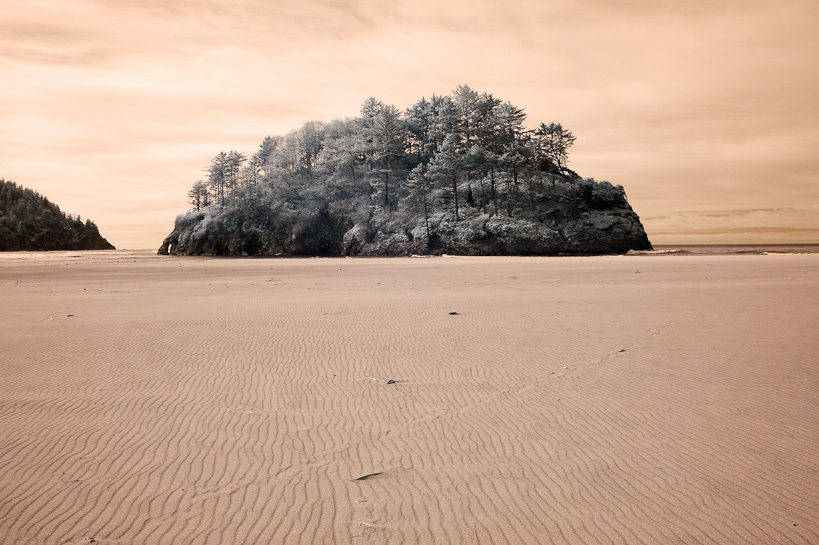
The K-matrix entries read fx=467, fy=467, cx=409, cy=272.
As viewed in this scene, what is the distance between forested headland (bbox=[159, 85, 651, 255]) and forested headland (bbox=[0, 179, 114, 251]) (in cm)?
5513

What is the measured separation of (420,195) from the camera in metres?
64.0

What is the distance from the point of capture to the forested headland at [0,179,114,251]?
10425cm

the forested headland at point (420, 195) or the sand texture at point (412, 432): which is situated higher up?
the forested headland at point (420, 195)

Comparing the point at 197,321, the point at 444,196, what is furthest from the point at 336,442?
the point at 444,196

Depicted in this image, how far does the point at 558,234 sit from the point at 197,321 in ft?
172

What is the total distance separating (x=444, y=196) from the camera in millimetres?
66500

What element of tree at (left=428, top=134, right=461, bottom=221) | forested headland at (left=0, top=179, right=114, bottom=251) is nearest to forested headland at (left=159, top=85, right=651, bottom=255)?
tree at (left=428, top=134, right=461, bottom=221)

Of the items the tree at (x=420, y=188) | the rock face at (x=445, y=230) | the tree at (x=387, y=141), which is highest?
the tree at (x=387, y=141)

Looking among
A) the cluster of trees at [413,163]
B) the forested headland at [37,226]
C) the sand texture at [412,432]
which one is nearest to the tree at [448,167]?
the cluster of trees at [413,163]

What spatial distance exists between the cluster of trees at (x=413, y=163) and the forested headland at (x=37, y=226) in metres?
51.8

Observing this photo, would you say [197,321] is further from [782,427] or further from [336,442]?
[782,427]

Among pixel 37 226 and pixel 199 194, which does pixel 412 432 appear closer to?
pixel 199 194

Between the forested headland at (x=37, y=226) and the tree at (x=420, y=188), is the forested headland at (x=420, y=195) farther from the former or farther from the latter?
the forested headland at (x=37, y=226)

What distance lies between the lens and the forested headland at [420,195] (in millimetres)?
57906
